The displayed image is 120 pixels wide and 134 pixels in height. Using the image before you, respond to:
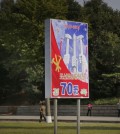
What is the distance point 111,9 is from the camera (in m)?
68.4

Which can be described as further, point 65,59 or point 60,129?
point 60,129

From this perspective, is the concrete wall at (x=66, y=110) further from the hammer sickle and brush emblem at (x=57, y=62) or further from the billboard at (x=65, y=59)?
the hammer sickle and brush emblem at (x=57, y=62)

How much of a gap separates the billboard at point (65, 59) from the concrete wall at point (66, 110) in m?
36.7

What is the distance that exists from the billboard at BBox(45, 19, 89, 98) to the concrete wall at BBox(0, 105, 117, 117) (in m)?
36.7

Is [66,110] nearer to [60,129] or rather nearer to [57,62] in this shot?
[60,129]

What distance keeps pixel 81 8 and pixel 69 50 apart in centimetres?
4701

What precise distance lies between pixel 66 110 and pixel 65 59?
40942mm

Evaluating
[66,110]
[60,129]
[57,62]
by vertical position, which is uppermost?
[57,62]

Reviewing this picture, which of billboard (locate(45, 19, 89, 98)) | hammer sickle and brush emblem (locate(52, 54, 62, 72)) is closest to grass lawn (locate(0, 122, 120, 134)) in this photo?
billboard (locate(45, 19, 89, 98))

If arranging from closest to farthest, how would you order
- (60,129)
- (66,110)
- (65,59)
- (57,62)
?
(57,62) < (65,59) < (60,129) < (66,110)

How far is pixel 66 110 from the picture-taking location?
57.7m

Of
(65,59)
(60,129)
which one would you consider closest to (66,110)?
(60,129)

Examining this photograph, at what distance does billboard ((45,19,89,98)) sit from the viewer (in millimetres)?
16703

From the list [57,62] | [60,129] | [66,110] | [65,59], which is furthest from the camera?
[66,110]
